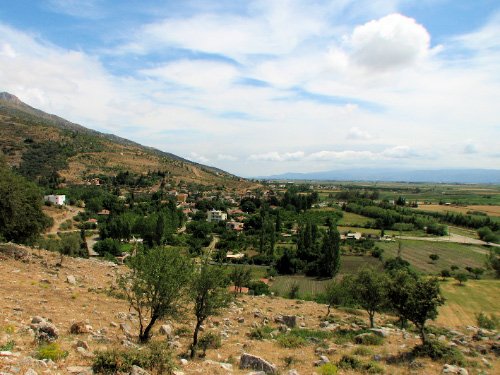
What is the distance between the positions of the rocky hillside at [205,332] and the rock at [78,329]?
0.15ft

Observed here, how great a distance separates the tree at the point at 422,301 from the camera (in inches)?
859

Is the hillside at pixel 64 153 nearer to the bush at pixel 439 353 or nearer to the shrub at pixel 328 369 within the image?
the shrub at pixel 328 369

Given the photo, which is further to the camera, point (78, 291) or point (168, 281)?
point (78, 291)

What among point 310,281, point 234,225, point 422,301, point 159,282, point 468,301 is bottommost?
point 310,281

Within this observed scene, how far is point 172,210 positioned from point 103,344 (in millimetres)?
101530

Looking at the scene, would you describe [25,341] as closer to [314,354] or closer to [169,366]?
[169,366]

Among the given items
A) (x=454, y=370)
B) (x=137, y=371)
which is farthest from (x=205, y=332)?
(x=454, y=370)

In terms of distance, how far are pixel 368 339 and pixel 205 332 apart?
10378 millimetres

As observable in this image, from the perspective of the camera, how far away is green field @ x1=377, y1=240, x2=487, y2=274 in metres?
85.3

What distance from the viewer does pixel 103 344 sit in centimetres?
1577

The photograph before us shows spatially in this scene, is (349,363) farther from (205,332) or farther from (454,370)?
(205,332)

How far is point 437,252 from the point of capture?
9862cm

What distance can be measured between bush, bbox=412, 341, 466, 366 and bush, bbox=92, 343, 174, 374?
14.8 metres

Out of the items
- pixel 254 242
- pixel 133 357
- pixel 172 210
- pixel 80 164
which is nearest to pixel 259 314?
pixel 133 357
